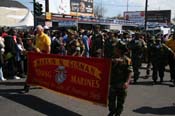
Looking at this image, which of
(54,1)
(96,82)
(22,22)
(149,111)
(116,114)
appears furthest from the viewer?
(54,1)

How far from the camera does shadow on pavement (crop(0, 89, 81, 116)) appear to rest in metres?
9.35

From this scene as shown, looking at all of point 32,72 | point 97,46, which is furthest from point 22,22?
point 32,72

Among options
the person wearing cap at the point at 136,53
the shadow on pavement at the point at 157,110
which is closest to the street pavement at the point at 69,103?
the shadow on pavement at the point at 157,110

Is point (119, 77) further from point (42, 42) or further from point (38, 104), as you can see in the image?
point (42, 42)

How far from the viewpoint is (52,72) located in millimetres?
10539

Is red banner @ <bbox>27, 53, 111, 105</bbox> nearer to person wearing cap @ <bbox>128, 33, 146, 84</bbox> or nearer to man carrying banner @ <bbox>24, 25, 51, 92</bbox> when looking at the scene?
man carrying banner @ <bbox>24, 25, 51, 92</bbox>

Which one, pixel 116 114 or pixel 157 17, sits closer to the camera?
pixel 116 114

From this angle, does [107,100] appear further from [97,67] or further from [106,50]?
[106,50]

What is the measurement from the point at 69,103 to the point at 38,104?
74 cm

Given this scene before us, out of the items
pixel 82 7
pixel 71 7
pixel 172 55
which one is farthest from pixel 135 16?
pixel 172 55

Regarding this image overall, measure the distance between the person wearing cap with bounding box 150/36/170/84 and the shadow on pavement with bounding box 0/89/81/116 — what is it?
4.74m

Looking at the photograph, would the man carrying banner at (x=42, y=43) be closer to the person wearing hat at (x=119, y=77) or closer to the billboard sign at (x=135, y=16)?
the person wearing hat at (x=119, y=77)

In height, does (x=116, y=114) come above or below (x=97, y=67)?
below

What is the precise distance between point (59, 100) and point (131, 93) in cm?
244
